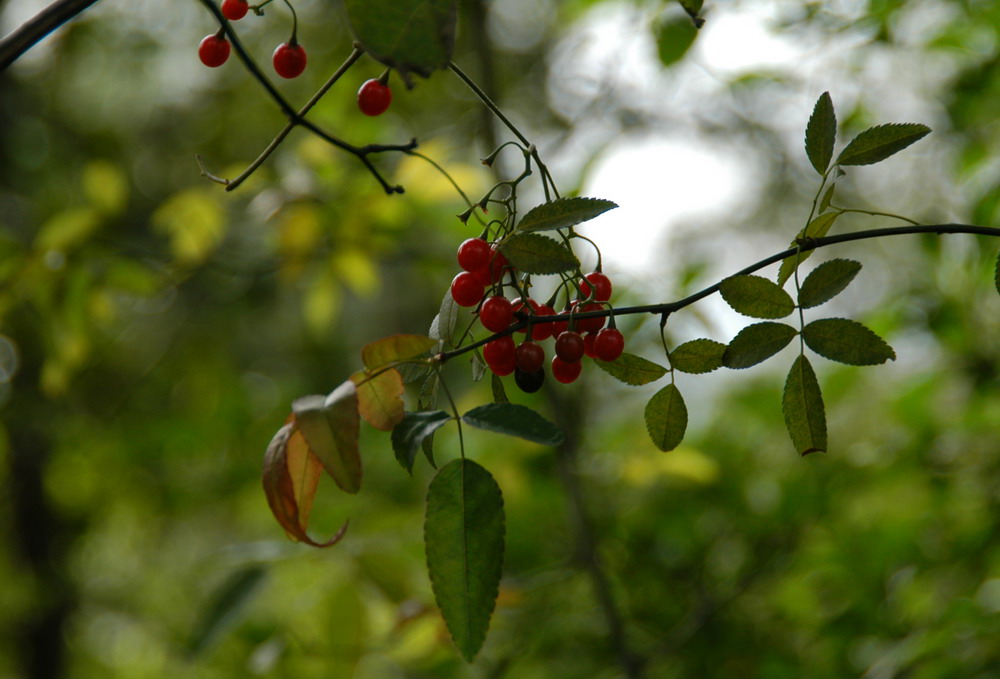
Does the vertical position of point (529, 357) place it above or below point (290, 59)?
below

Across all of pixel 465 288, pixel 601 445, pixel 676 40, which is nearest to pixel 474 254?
pixel 465 288

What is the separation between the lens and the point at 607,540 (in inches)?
52.0

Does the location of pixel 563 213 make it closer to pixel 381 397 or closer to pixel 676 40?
pixel 381 397

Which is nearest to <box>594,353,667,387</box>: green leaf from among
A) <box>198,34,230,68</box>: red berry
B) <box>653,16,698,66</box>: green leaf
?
<box>198,34,230,68</box>: red berry

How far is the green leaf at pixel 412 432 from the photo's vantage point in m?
0.41

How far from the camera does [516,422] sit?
427 mm

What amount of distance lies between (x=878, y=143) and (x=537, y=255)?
0.22 metres

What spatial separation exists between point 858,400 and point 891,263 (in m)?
1.25

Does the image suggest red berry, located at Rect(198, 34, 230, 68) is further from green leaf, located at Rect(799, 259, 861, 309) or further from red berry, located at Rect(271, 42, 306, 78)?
green leaf, located at Rect(799, 259, 861, 309)

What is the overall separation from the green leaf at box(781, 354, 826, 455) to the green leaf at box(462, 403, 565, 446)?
5.7 inches

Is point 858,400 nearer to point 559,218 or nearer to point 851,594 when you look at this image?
point 851,594

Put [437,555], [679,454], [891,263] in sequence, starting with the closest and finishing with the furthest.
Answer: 1. [437,555]
2. [679,454]
3. [891,263]

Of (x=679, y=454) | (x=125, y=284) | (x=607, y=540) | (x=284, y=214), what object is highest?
(x=284, y=214)

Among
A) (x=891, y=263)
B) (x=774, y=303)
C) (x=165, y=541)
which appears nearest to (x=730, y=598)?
(x=774, y=303)
